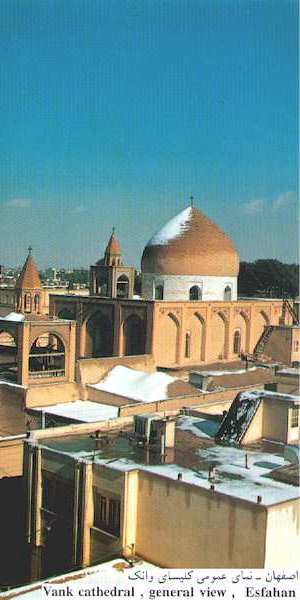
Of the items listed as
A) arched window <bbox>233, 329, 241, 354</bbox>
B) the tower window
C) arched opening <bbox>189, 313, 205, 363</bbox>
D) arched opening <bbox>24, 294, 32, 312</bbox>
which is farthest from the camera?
arched window <bbox>233, 329, 241, 354</bbox>

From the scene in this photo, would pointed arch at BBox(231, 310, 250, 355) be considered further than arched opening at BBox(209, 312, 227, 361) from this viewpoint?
Yes

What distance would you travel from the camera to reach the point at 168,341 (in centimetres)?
3034

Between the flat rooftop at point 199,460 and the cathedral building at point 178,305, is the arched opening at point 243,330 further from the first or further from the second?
the flat rooftop at point 199,460

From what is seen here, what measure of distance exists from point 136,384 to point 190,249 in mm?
8931

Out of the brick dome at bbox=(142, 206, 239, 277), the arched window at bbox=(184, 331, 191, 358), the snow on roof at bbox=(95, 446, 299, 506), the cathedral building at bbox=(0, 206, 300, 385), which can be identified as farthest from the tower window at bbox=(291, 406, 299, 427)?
the brick dome at bbox=(142, 206, 239, 277)

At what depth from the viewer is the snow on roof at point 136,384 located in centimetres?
2388

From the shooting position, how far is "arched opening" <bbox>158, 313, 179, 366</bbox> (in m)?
30.0

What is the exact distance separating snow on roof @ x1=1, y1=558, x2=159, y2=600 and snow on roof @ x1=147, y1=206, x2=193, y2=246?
870 inches

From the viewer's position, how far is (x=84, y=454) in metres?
13.1

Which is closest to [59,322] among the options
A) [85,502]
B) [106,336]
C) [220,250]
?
[106,336]

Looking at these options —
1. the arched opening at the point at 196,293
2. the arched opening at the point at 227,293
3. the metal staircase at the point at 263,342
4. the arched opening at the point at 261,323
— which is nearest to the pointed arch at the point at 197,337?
the arched opening at the point at 196,293

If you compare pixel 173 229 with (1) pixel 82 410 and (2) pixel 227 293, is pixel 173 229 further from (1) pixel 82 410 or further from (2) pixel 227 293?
(1) pixel 82 410

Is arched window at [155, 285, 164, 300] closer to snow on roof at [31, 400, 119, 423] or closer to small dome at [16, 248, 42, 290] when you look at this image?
small dome at [16, 248, 42, 290]

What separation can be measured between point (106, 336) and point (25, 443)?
62.5ft
